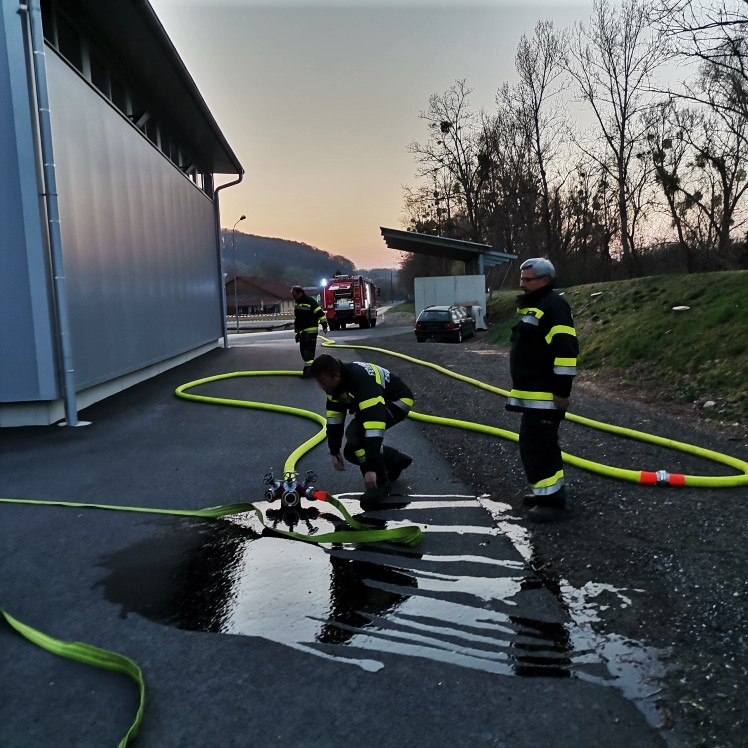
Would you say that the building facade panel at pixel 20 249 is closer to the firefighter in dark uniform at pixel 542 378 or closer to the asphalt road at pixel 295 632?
the asphalt road at pixel 295 632

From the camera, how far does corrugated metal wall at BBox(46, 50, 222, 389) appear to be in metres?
8.83

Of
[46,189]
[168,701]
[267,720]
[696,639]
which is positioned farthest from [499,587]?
[46,189]

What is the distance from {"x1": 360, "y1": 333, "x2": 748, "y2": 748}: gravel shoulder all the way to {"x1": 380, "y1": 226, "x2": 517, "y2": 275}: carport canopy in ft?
80.1

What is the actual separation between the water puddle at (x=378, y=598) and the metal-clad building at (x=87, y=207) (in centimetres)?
491

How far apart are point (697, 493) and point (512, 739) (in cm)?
337

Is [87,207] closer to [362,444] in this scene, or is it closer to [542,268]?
[362,444]

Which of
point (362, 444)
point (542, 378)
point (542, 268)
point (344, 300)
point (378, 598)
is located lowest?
point (378, 598)

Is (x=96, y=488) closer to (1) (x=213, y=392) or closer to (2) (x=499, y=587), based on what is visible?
(2) (x=499, y=587)

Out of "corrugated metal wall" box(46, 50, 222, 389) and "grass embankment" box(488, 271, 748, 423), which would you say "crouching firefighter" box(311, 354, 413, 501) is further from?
"corrugated metal wall" box(46, 50, 222, 389)

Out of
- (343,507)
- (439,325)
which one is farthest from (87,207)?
(439,325)

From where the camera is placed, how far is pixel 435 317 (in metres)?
23.8

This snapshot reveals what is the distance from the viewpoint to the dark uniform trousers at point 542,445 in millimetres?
4465

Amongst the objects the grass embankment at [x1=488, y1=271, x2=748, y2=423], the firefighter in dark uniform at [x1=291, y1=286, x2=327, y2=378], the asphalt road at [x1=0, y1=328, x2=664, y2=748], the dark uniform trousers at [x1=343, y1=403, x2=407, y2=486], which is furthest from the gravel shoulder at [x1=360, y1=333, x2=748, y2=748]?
the firefighter in dark uniform at [x1=291, y1=286, x2=327, y2=378]

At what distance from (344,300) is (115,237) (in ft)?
89.3
